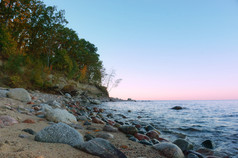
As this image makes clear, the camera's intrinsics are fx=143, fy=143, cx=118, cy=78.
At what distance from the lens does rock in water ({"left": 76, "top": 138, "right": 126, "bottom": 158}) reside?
Result: 2.11 meters

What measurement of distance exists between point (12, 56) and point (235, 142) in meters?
18.1

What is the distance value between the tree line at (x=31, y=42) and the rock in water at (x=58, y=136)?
44.1 ft

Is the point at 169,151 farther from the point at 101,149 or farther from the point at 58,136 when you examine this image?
the point at 58,136

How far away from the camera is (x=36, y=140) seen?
7.81ft

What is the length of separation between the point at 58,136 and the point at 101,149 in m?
0.82

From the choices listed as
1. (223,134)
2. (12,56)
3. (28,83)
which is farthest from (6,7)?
(223,134)

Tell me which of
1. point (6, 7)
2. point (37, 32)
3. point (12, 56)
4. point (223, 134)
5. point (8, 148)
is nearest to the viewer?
point (8, 148)

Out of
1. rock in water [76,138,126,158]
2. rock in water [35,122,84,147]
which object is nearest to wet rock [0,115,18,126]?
rock in water [35,122,84,147]

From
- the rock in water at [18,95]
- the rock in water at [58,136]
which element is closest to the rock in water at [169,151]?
the rock in water at [58,136]

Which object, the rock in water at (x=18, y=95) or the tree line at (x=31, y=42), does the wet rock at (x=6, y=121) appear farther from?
the tree line at (x=31, y=42)

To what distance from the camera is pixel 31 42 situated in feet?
73.7

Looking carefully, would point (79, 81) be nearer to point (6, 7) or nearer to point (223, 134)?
point (6, 7)

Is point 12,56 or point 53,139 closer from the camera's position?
point 53,139

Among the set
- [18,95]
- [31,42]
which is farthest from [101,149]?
[31,42]
